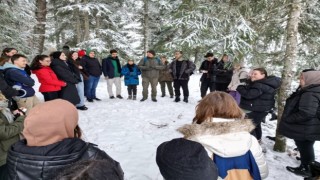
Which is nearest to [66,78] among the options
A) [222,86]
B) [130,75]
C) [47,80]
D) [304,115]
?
[47,80]

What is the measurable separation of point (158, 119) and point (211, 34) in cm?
281

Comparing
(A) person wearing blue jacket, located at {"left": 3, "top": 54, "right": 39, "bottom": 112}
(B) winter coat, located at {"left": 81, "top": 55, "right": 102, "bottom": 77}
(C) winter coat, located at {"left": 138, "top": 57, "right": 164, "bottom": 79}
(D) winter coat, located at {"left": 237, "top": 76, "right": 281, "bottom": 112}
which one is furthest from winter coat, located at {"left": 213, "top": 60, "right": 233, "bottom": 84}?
(A) person wearing blue jacket, located at {"left": 3, "top": 54, "right": 39, "bottom": 112}

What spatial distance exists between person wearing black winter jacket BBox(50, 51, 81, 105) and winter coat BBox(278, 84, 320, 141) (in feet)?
17.8

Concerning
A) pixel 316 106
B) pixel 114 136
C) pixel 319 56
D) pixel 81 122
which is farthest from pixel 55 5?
pixel 316 106

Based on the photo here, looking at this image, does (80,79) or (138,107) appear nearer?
(80,79)

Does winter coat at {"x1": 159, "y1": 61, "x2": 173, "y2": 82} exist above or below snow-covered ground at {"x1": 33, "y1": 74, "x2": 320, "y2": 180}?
above

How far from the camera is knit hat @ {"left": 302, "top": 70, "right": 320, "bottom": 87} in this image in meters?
4.34

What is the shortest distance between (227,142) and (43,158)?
4.82 feet

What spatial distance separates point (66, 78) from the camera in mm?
7504

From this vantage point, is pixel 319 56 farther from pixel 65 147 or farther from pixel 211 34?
pixel 65 147

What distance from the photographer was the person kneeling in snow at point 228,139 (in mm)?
2336

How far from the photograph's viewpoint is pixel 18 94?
5.84 metres

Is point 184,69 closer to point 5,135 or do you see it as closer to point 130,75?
point 130,75

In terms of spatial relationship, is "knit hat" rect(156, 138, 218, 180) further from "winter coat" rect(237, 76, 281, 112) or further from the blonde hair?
"winter coat" rect(237, 76, 281, 112)
